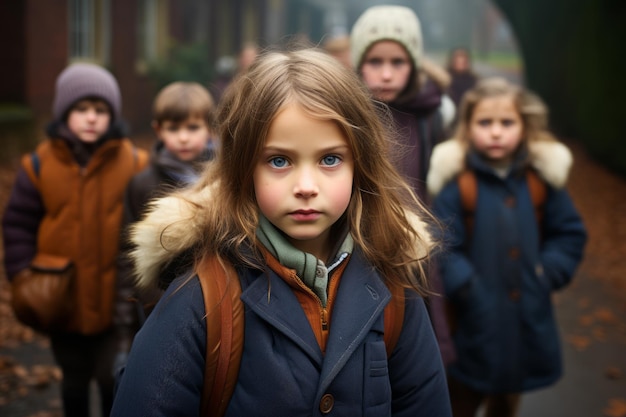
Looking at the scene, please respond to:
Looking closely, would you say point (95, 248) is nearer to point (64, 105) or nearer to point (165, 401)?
point (64, 105)

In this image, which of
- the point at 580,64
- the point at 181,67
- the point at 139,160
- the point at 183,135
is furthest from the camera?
the point at 181,67

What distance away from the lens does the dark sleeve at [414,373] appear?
6.89ft

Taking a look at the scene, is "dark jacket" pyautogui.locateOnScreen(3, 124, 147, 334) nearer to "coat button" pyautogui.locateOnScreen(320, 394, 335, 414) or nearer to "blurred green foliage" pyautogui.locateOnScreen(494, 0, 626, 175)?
"coat button" pyautogui.locateOnScreen(320, 394, 335, 414)

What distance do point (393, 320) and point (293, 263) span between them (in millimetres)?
313

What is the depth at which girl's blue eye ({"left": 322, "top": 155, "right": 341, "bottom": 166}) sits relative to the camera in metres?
1.98

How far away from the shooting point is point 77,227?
399 cm

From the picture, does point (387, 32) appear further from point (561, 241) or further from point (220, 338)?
point (220, 338)

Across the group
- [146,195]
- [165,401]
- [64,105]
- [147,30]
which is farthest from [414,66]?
[147,30]

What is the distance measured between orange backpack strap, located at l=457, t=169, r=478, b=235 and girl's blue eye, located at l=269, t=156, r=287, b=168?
2.17 meters

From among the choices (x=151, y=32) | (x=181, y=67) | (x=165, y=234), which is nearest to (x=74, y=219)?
(x=165, y=234)

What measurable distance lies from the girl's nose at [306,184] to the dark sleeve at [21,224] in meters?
2.48

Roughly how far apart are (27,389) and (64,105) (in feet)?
6.65

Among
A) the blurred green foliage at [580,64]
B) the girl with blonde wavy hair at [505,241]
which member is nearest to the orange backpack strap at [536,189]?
the girl with blonde wavy hair at [505,241]

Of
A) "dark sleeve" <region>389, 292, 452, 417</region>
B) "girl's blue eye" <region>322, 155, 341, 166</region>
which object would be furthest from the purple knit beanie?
"dark sleeve" <region>389, 292, 452, 417</region>
